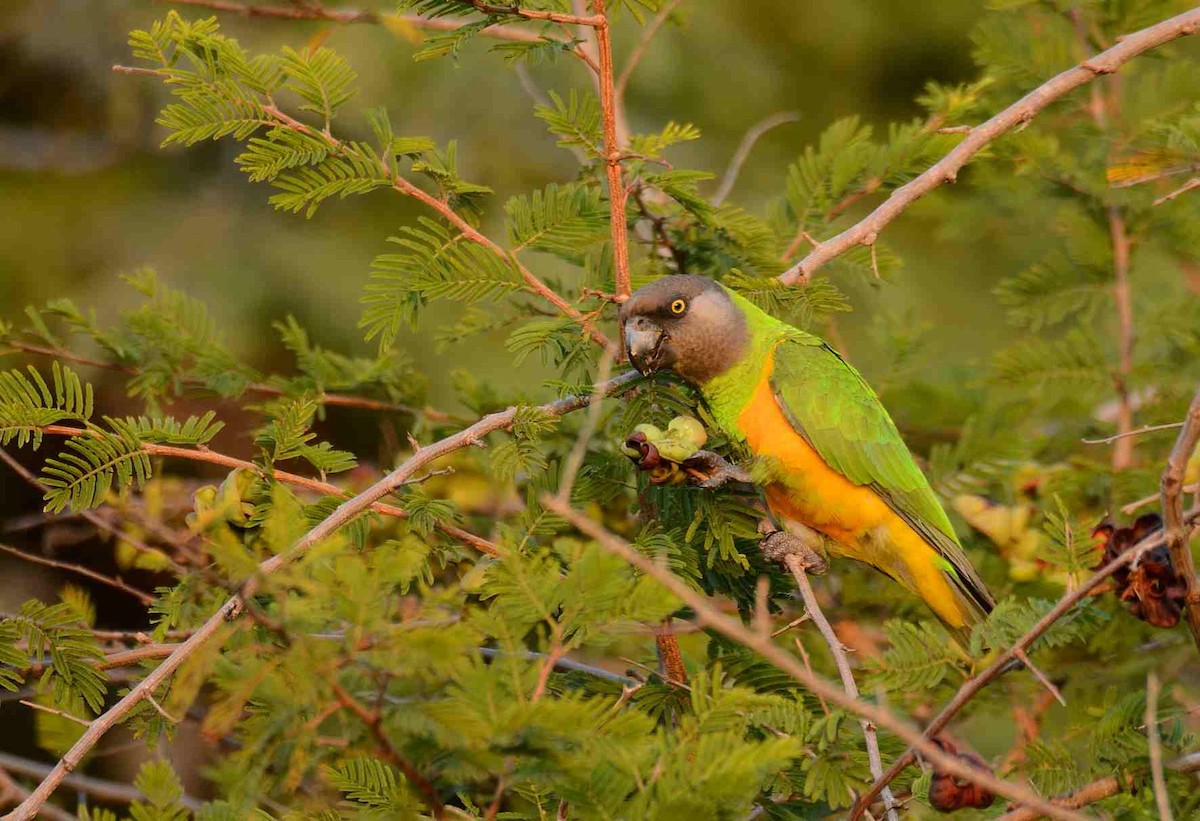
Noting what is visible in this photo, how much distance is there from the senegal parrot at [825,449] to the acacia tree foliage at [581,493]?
0.19 m

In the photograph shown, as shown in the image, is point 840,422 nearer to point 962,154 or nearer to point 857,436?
point 857,436

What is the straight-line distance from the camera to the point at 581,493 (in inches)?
121

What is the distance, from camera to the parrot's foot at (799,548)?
334 centimetres

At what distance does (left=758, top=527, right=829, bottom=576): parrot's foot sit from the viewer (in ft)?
11.0

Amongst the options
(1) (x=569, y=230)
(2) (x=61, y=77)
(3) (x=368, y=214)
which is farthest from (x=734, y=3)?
(1) (x=569, y=230)

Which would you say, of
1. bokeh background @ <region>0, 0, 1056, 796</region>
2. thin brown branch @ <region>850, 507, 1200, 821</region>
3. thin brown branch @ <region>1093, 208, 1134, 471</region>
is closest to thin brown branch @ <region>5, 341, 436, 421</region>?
thin brown branch @ <region>850, 507, 1200, 821</region>

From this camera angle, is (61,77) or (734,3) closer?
(61,77)

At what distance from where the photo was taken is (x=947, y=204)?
531 centimetres

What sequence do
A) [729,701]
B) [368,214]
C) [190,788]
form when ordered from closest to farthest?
[729,701] → [190,788] → [368,214]

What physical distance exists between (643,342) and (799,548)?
87 cm

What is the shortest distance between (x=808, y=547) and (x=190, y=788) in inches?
156

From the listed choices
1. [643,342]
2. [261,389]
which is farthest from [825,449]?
[261,389]

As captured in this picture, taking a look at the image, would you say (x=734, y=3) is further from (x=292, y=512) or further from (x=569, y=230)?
(x=292, y=512)

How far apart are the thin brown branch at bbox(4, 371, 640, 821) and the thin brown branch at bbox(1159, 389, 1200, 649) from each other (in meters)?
1.35
